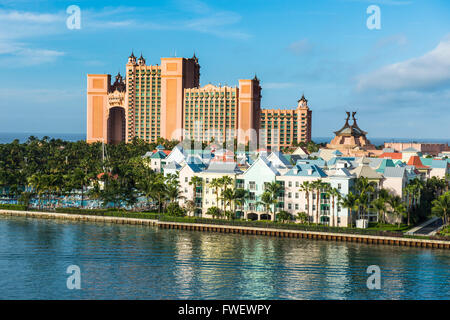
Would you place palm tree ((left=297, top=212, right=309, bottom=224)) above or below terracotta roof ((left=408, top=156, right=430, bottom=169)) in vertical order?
below

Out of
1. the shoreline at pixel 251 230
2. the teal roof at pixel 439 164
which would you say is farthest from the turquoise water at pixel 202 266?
the teal roof at pixel 439 164

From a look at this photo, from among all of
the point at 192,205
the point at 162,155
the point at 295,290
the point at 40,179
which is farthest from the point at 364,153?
the point at 295,290

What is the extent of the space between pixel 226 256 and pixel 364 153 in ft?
349

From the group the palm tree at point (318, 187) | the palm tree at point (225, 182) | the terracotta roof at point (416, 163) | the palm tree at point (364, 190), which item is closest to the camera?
the palm tree at point (364, 190)

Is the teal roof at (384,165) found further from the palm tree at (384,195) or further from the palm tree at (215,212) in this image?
the palm tree at (215,212)

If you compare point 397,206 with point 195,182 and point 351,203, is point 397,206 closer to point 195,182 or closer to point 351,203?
point 351,203

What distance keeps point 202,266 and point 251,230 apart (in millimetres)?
22328

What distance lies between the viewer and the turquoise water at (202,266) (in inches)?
2275

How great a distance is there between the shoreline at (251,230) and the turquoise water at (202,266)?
A: 1.98 m

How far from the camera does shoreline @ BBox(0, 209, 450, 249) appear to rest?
81.2 meters

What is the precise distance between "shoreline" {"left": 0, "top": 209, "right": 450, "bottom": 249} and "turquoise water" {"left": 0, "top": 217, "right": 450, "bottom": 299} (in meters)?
1.98

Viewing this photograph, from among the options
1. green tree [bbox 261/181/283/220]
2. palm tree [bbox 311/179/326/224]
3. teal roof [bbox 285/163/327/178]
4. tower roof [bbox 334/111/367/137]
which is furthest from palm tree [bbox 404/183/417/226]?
tower roof [bbox 334/111/367/137]

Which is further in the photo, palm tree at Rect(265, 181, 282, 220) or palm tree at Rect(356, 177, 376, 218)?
palm tree at Rect(265, 181, 282, 220)

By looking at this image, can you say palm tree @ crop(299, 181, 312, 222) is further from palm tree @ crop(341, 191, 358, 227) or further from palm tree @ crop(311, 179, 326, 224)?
palm tree @ crop(341, 191, 358, 227)
